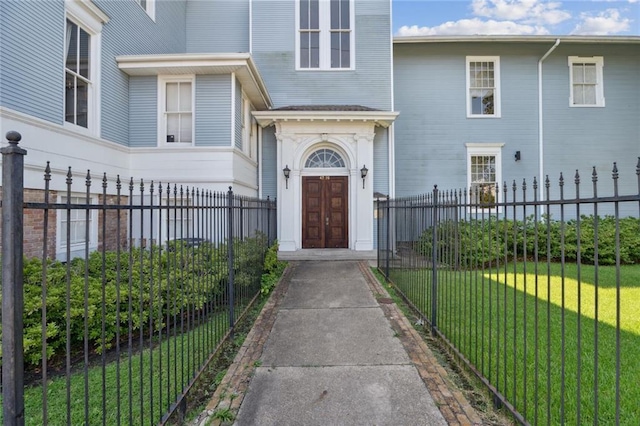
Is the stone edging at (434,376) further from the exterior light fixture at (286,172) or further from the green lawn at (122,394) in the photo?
the exterior light fixture at (286,172)

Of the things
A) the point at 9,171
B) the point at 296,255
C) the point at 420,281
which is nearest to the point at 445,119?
the point at 296,255

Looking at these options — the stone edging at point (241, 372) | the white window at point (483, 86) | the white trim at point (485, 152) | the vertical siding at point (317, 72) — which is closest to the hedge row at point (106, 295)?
the stone edging at point (241, 372)

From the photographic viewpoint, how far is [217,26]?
13.5 metres

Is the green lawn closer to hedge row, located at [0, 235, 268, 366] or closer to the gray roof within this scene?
hedge row, located at [0, 235, 268, 366]

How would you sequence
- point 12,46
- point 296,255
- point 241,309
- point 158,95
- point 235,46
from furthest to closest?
point 235,46 < point 296,255 < point 158,95 < point 12,46 < point 241,309

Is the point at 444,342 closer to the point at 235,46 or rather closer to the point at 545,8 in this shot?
the point at 235,46

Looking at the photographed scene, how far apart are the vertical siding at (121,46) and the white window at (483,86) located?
1166cm

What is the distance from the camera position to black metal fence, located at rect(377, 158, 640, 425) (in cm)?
239

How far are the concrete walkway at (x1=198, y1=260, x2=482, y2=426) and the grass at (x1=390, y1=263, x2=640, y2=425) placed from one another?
526 millimetres

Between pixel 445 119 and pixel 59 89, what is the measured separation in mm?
12335

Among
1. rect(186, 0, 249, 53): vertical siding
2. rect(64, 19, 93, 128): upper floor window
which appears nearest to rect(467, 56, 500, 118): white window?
A: rect(186, 0, 249, 53): vertical siding

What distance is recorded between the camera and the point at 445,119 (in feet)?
45.0

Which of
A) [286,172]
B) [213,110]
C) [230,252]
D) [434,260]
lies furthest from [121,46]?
[434,260]

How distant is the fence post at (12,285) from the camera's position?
163 centimetres
